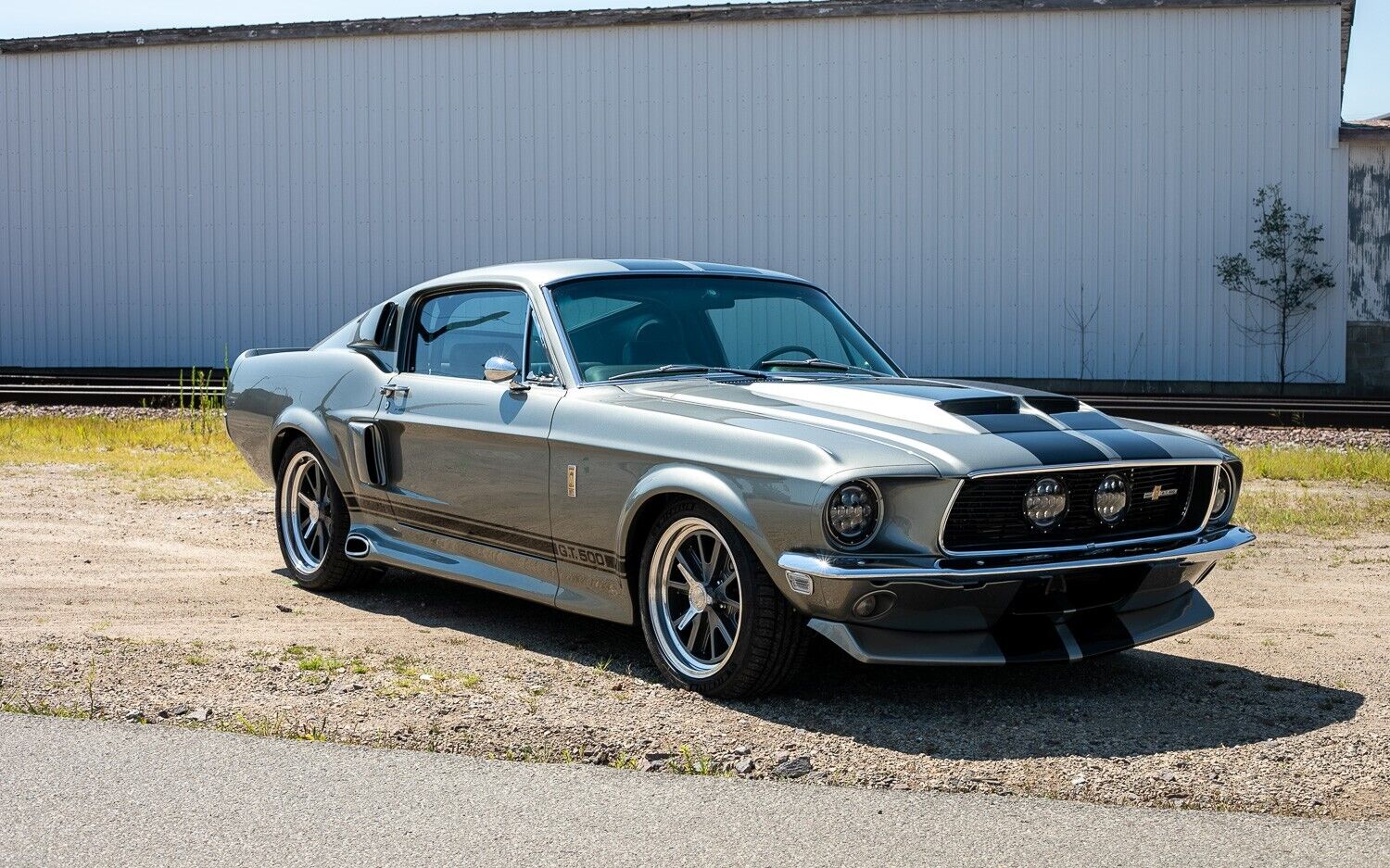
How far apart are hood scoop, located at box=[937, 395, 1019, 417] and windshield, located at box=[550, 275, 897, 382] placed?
90 cm

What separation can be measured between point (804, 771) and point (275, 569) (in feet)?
12.9

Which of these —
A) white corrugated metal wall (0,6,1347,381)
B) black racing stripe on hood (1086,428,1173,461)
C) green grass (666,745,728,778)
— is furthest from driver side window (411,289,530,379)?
white corrugated metal wall (0,6,1347,381)

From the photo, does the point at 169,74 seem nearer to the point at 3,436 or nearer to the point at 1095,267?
the point at 3,436

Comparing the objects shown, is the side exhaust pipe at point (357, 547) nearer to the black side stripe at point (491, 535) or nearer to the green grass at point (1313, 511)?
the black side stripe at point (491, 535)

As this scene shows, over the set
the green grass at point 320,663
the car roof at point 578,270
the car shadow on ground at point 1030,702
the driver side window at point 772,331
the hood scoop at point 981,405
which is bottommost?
the car shadow on ground at point 1030,702

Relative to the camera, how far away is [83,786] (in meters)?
3.74

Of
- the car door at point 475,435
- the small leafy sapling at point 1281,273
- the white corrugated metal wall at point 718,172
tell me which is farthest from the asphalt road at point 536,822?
the small leafy sapling at point 1281,273

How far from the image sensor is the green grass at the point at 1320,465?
33.7 ft

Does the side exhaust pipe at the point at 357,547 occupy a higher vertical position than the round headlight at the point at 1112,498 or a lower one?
lower

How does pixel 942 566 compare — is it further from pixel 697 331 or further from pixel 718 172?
pixel 718 172

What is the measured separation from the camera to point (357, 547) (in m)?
6.30

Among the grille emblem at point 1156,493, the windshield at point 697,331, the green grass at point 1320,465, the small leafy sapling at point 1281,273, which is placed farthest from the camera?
the small leafy sapling at point 1281,273

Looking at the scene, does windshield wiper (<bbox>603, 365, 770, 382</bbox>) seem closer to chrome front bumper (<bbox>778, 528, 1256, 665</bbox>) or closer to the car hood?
the car hood

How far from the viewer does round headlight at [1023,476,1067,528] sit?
14.5ft
